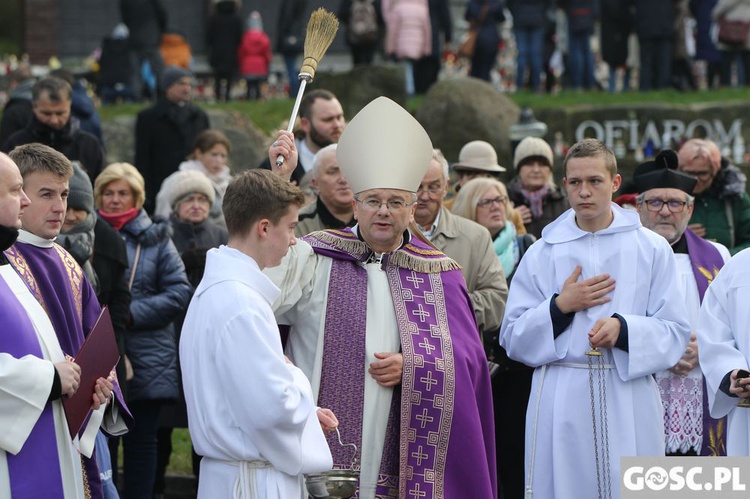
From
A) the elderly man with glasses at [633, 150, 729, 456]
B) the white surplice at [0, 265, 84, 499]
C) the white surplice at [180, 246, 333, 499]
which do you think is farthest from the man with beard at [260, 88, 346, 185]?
the white surplice at [180, 246, 333, 499]

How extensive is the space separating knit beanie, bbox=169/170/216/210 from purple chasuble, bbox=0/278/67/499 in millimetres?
3530

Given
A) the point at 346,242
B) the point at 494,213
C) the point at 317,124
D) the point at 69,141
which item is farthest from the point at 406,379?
the point at 69,141

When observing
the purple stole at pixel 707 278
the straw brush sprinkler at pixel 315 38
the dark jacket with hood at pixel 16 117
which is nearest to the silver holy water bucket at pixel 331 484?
the straw brush sprinkler at pixel 315 38

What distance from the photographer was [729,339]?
6.93 m

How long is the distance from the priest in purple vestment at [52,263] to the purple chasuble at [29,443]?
0.26 metres

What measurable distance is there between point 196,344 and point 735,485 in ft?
8.42

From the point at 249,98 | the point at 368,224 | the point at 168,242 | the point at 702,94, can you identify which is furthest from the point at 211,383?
the point at 249,98

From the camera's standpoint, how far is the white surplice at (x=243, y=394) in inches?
209

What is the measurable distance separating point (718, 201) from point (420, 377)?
12.5ft

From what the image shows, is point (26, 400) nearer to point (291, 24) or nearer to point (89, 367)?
point (89, 367)

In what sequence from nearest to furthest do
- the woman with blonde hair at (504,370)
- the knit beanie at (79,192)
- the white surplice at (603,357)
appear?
the white surplice at (603,357) → the knit beanie at (79,192) → the woman with blonde hair at (504,370)

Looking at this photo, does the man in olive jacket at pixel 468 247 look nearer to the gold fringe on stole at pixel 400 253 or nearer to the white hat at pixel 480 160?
the gold fringe on stole at pixel 400 253

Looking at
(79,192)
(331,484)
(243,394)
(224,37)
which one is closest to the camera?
(243,394)

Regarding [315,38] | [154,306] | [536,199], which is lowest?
[154,306]
